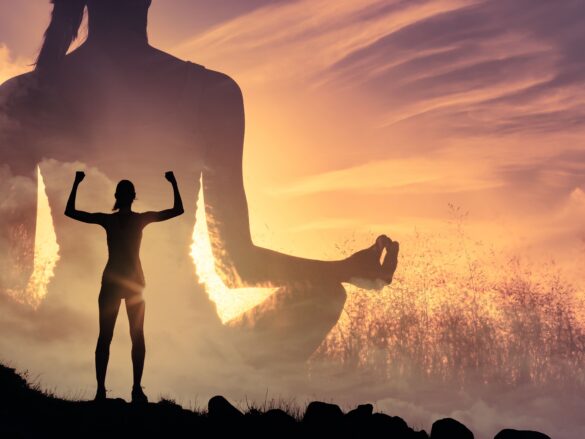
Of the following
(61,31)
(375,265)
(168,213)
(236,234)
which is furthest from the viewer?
(375,265)

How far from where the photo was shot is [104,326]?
32.6 ft

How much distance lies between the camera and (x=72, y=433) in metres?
8.99

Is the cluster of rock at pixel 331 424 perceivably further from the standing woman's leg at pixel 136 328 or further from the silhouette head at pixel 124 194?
the silhouette head at pixel 124 194

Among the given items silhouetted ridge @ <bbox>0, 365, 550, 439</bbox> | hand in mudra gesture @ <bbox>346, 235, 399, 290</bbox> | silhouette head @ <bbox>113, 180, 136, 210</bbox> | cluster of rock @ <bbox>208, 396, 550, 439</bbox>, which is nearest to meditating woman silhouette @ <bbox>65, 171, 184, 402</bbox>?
silhouette head @ <bbox>113, 180, 136, 210</bbox>

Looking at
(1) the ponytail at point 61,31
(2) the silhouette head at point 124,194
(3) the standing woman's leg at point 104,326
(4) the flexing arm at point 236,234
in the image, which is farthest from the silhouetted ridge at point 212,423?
(1) the ponytail at point 61,31

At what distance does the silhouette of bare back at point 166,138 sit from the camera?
16312 millimetres

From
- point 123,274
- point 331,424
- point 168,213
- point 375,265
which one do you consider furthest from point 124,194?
point 375,265

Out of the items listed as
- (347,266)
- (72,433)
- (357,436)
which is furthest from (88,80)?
(357,436)

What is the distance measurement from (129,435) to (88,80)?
10184mm

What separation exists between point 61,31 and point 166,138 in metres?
3.10

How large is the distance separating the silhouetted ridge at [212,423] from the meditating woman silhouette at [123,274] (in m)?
0.47

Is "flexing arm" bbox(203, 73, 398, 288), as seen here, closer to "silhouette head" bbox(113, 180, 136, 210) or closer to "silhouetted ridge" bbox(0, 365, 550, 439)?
"silhouette head" bbox(113, 180, 136, 210)

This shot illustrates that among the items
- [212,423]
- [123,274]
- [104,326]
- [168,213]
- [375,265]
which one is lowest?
[212,423]

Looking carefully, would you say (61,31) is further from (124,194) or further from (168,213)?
(168,213)
